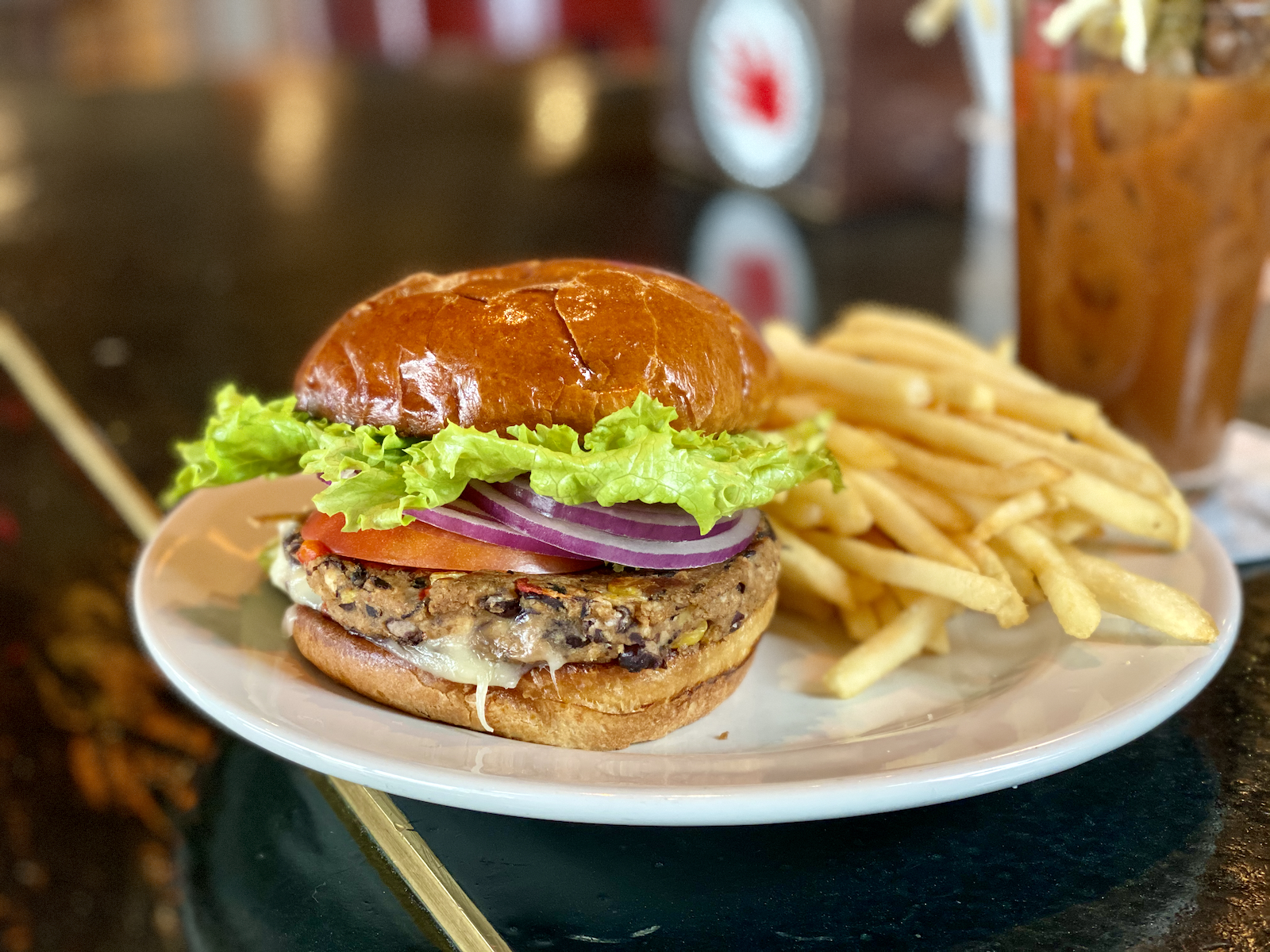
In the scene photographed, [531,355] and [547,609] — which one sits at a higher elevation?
[531,355]

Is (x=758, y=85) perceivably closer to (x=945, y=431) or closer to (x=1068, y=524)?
(x=945, y=431)

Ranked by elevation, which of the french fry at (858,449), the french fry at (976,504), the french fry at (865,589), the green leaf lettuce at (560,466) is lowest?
the french fry at (865,589)

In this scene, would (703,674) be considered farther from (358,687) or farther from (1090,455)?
(1090,455)

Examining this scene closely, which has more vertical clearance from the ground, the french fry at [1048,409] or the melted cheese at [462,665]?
the french fry at [1048,409]

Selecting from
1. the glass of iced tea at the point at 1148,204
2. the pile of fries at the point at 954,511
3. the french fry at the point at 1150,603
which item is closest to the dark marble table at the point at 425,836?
the french fry at the point at 1150,603

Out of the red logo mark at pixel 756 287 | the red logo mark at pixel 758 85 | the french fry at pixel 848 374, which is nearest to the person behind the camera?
the french fry at pixel 848 374

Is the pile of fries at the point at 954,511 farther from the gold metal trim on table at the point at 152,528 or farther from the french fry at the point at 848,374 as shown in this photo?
the gold metal trim on table at the point at 152,528

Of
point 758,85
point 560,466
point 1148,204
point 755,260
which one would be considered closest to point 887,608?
point 560,466
